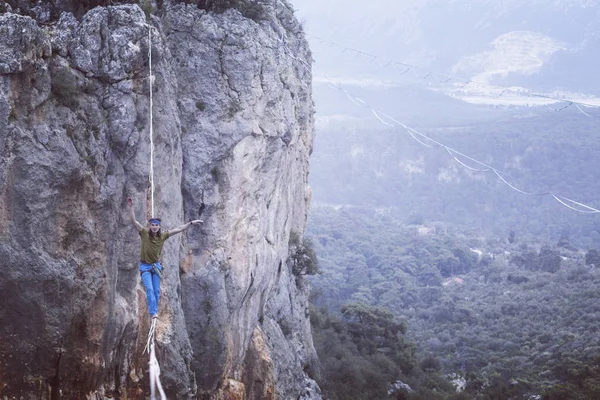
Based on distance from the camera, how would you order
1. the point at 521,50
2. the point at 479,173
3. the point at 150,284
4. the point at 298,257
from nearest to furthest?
the point at 150,284
the point at 298,257
the point at 479,173
the point at 521,50

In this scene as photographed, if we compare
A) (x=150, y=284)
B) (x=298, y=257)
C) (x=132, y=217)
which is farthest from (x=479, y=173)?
(x=132, y=217)

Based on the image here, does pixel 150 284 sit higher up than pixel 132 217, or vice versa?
pixel 132 217

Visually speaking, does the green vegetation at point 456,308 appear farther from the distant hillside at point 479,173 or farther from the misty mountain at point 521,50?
the misty mountain at point 521,50

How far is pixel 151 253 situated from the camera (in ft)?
39.0

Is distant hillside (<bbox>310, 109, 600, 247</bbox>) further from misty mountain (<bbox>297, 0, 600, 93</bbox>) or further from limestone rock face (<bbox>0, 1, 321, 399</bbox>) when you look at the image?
limestone rock face (<bbox>0, 1, 321, 399</bbox>)

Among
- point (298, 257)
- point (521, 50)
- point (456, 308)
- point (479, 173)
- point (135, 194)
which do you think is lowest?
point (456, 308)

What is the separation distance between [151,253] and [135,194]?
1.28m

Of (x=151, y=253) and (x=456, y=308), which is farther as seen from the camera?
(x=456, y=308)

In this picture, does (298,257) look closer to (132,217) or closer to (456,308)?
(132,217)

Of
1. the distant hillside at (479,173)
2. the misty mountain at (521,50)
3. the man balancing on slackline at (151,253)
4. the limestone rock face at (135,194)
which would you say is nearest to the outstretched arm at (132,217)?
the man balancing on slackline at (151,253)

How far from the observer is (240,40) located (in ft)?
54.3

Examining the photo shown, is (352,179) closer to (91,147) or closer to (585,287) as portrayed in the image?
(585,287)

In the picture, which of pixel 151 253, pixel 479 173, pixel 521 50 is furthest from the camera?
pixel 521 50

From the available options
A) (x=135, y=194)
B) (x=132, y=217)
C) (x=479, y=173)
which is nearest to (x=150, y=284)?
(x=132, y=217)
